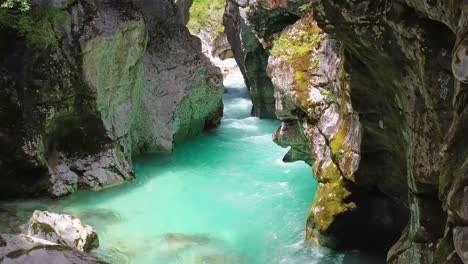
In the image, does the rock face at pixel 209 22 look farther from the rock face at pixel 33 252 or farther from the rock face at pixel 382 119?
the rock face at pixel 33 252

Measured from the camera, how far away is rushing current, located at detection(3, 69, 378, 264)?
10.0 m

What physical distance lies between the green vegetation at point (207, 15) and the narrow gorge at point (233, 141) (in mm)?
10114

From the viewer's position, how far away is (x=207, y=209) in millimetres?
12695

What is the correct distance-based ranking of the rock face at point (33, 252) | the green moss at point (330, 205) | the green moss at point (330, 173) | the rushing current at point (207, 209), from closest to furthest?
the rock face at point (33, 252)
the green moss at point (330, 205)
the green moss at point (330, 173)
the rushing current at point (207, 209)

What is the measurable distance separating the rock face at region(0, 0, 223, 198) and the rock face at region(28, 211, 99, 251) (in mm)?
3277

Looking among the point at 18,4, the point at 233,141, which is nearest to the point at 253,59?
the point at 233,141

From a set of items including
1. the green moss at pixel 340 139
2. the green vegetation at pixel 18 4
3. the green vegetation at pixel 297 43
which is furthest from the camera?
the green vegetation at pixel 18 4

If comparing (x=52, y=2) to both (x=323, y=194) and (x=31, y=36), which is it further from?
(x=323, y=194)

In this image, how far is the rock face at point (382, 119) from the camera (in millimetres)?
4094

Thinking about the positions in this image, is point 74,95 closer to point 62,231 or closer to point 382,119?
point 62,231

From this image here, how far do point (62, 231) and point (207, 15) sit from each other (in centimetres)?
2132

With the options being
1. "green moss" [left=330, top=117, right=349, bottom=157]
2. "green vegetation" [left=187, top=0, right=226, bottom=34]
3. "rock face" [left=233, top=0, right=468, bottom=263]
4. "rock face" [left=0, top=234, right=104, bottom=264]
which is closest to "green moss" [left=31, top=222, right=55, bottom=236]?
"rock face" [left=0, top=234, right=104, bottom=264]

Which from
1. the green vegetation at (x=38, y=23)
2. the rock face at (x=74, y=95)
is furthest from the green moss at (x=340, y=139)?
the green vegetation at (x=38, y=23)

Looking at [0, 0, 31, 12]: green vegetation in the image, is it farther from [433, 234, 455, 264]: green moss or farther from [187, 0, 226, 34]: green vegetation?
[187, 0, 226, 34]: green vegetation
